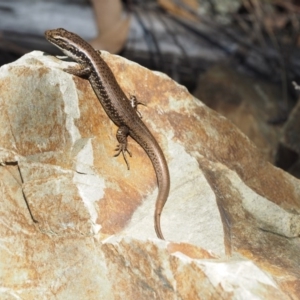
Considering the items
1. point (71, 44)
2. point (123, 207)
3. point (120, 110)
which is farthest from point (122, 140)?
point (71, 44)

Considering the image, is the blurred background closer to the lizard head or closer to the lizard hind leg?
the lizard head

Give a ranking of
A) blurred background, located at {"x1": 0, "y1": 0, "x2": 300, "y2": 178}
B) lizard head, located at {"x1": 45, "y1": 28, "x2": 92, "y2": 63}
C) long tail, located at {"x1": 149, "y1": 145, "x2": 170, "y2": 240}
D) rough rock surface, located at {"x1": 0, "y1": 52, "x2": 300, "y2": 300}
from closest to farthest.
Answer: rough rock surface, located at {"x1": 0, "y1": 52, "x2": 300, "y2": 300}, long tail, located at {"x1": 149, "y1": 145, "x2": 170, "y2": 240}, lizard head, located at {"x1": 45, "y1": 28, "x2": 92, "y2": 63}, blurred background, located at {"x1": 0, "y1": 0, "x2": 300, "y2": 178}

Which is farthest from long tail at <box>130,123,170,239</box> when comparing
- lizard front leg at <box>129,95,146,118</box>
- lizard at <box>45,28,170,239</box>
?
lizard front leg at <box>129,95,146,118</box>

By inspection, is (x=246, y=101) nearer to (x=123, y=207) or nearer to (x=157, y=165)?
(x=157, y=165)

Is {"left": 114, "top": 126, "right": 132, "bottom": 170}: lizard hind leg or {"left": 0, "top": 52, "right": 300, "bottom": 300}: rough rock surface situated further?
{"left": 114, "top": 126, "right": 132, "bottom": 170}: lizard hind leg

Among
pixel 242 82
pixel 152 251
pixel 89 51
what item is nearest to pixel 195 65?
pixel 242 82

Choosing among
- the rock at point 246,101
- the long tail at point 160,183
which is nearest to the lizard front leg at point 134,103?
the long tail at point 160,183

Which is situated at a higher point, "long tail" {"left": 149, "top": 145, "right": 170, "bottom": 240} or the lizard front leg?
the lizard front leg
